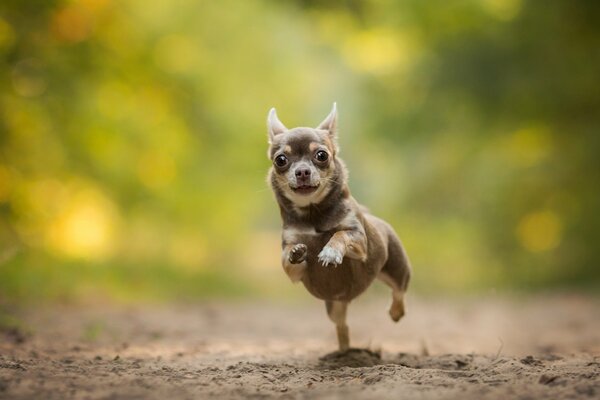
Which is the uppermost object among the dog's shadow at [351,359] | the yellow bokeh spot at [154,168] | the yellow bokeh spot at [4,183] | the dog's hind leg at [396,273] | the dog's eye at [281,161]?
the yellow bokeh spot at [154,168]

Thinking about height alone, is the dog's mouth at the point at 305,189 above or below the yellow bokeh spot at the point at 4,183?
below

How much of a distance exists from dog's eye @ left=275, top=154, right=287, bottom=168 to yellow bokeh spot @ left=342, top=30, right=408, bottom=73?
50.5 ft

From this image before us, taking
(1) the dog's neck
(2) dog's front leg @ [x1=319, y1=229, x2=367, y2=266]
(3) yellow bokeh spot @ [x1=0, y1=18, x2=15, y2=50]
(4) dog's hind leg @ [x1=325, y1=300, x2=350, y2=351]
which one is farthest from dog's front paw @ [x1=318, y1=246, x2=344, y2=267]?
(3) yellow bokeh spot @ [x1=0, y1=18, x2=15, y2=50]

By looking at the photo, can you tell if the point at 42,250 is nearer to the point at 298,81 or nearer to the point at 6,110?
the point at 6,110

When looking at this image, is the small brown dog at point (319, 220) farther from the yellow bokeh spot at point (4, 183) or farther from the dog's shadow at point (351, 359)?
the yellow bokeh spot at point (4, 183)

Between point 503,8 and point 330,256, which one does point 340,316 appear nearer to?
point 330,256

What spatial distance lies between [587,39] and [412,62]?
580cm

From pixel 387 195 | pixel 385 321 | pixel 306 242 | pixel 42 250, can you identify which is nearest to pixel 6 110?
pixel 42 250

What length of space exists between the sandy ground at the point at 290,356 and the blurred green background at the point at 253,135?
278 cm

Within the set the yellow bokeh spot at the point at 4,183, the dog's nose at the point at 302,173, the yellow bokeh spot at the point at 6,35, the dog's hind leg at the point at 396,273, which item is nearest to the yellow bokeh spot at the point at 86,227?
the yellow bokeh spot at the point at 4,183

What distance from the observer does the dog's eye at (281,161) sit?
21.1 feet

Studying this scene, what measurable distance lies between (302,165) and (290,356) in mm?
2486

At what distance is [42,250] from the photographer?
16.5 metres

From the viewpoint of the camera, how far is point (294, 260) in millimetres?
6184
